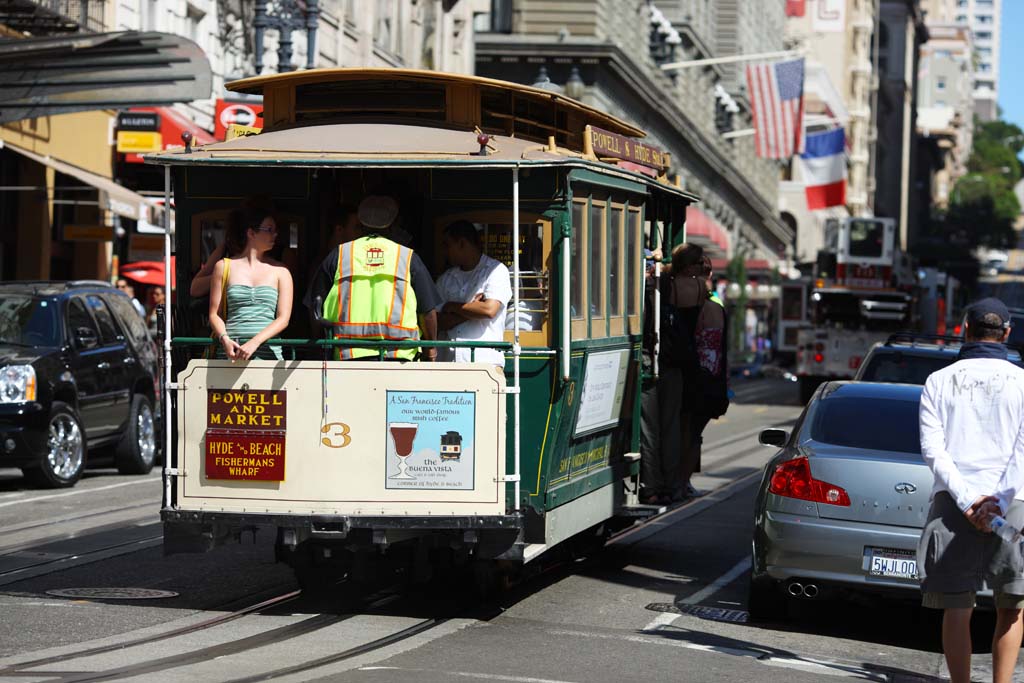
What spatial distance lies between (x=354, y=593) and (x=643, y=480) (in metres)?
2.56

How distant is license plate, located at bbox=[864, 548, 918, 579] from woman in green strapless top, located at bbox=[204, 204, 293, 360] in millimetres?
3383

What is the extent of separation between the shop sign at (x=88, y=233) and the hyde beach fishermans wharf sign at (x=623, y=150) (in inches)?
673

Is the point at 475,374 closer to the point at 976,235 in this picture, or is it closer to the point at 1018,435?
the point at 1018,435

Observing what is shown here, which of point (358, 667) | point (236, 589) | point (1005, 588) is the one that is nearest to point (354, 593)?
point (236, 589)

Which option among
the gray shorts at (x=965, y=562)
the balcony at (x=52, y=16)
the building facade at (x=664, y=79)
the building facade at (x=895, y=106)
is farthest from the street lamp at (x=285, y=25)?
the building facade at (x=895, y=106)

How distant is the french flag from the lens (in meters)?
51.4

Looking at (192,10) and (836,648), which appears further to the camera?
(192,10)

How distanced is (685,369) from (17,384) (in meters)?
7.01

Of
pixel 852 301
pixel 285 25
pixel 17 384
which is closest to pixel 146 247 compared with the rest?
pixel 285 25

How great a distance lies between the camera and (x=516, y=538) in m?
9.74

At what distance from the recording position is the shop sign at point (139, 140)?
30.6 metres

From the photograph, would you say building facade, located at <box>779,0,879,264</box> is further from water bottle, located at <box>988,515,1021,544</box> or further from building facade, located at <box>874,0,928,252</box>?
water bottle, located at <box>988,515,1021,544</box>

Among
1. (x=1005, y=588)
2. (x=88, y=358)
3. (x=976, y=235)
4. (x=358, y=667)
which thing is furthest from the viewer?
(x=976, y=235)

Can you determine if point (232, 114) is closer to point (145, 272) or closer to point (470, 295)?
point (145, 272)
